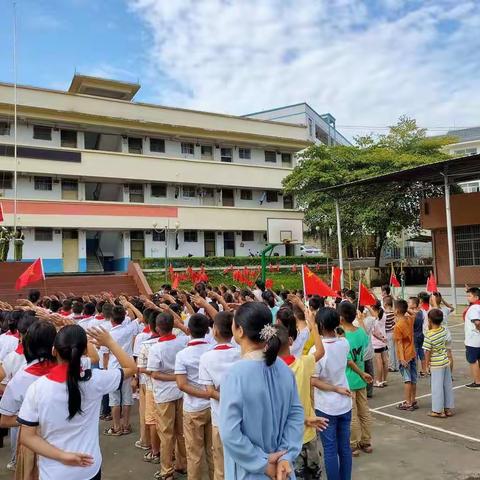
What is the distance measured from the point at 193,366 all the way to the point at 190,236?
26851 mm

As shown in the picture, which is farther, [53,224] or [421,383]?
[53,224]

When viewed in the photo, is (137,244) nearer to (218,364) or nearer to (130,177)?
(130,177)

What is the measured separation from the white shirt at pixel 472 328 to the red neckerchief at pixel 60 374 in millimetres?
6777

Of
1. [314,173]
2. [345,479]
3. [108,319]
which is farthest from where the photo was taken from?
[314,173]

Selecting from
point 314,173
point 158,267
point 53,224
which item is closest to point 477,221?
point 314,173

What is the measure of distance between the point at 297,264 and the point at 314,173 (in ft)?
18.5

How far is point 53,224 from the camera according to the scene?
25828 millimetres

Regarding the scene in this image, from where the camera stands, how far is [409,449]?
5.24m

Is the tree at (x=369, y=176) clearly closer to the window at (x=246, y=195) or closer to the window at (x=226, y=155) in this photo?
the window at (x=246, y=195)

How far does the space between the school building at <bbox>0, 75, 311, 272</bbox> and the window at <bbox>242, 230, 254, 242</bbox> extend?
7cm

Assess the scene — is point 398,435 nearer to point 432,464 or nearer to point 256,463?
point 432,464

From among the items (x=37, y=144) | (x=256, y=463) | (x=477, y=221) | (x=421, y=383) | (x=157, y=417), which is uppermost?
(x=37, y=144)

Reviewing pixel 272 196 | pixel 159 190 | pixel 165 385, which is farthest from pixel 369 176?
→ pixel 165 385

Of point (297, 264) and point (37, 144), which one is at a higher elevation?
point (37, 144)
